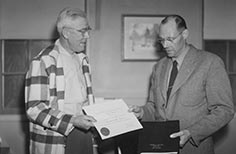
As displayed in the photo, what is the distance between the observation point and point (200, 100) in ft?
7.66

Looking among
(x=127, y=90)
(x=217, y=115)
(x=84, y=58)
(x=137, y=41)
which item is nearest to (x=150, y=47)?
(x=137, y=41)

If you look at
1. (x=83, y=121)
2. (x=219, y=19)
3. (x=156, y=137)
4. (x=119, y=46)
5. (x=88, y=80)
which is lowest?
(x=156, y=137)

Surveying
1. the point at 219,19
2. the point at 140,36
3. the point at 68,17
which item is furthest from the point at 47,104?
the point at 219,19

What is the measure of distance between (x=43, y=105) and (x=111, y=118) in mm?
423

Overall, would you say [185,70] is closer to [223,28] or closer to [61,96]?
[61,96]

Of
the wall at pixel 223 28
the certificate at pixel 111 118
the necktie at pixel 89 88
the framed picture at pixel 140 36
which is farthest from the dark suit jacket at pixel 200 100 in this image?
the wall at pixel 223 28

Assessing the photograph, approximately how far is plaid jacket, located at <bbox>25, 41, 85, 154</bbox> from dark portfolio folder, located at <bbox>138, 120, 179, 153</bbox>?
0.45 meters

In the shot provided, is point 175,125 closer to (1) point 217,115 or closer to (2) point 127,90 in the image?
(1) point 217,115

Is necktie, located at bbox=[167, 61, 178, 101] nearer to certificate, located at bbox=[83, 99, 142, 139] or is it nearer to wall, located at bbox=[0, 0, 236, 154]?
certificate, located at bbox=[83, 99, 142, 139]

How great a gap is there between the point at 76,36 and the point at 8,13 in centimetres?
157

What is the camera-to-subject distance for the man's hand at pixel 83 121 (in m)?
2.10

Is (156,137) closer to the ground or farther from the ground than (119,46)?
closer to the ground

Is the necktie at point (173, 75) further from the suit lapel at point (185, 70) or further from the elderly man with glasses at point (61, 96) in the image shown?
the elderly man with glasses at point (61, 96)

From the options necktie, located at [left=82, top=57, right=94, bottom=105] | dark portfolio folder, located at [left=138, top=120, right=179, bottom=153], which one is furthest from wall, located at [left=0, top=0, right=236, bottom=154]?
dark portfolio folder, located at [left=138, top=120, right=179, bottom=153]
